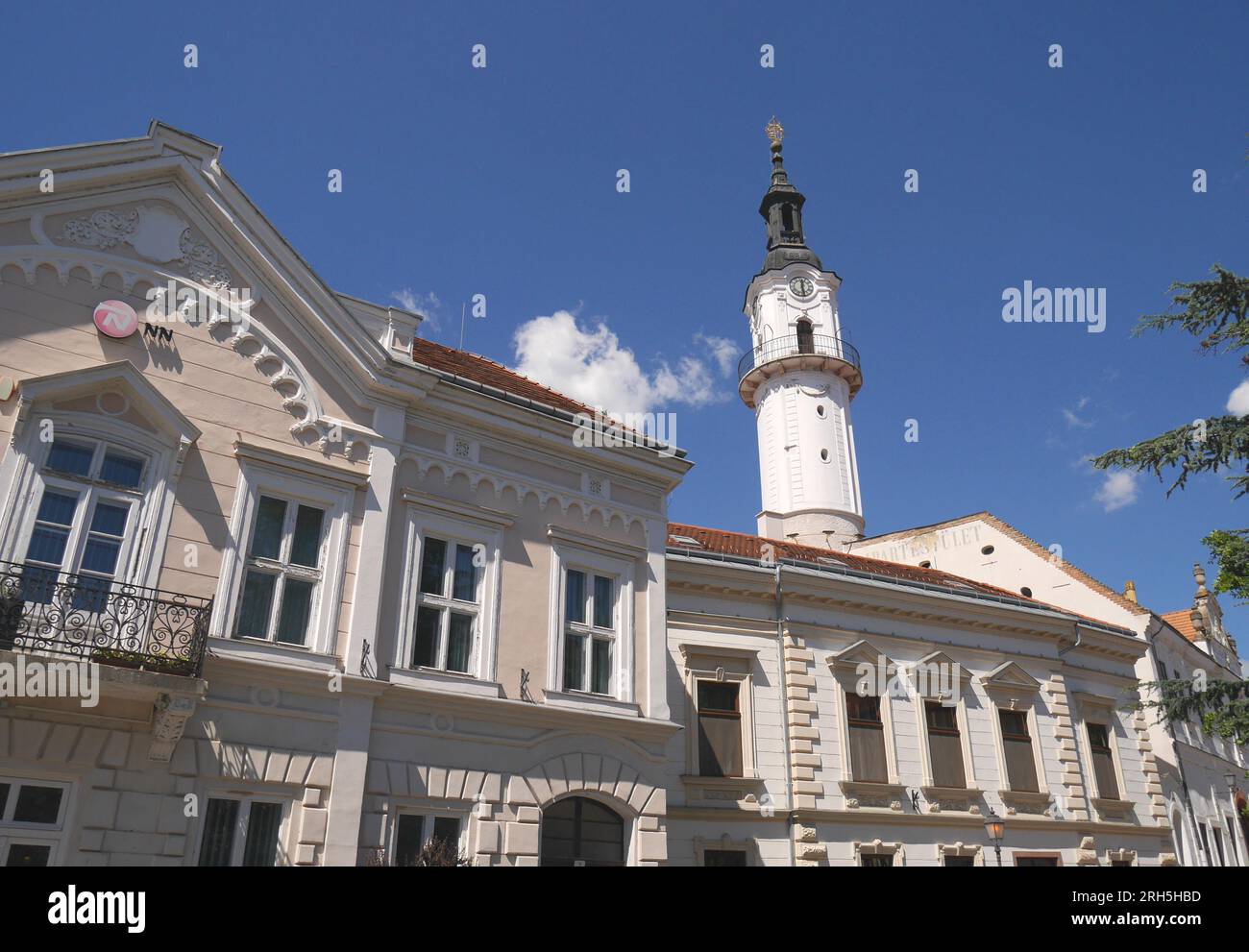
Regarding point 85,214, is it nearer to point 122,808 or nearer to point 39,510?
point 39,510

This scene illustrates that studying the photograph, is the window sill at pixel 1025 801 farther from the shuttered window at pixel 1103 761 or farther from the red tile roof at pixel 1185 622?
the red tile roof at pixel 1185 622

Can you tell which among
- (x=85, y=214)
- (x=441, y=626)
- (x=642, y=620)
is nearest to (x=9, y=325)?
(x=85, y=214)

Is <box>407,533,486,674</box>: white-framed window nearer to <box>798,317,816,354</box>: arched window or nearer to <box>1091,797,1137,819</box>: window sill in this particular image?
<box>1091,797,1137,819</box>: window sill

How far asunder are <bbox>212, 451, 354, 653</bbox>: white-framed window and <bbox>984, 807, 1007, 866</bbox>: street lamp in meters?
15.3

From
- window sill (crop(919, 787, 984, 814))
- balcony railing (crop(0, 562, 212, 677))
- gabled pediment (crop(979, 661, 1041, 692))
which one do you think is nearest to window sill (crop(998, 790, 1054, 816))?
window sill (crop(919, 787, 984, 814))

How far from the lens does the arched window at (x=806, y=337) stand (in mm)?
43188

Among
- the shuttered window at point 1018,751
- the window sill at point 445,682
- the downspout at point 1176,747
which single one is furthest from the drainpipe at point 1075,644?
the window sill at point 445,682

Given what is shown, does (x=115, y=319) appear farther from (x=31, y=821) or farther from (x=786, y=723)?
(x=786, y=723)

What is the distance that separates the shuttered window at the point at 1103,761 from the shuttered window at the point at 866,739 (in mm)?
7601

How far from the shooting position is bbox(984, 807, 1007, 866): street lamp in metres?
19.4

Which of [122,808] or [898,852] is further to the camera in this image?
[898,852]

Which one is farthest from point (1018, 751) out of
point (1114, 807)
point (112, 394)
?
point (112, 394)
